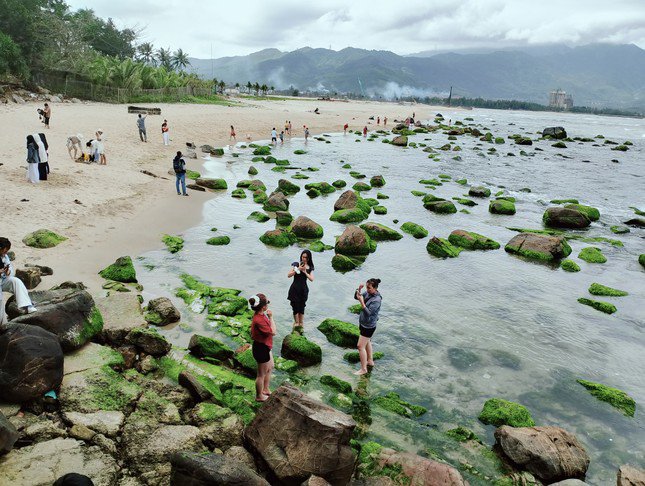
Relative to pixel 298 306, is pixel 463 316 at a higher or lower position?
lower

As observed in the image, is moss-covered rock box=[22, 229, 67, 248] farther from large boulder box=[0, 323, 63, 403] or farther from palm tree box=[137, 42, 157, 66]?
palm tree box=[137, 42, 157, 66]

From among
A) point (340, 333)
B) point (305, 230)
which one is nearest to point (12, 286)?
point (340, 333)

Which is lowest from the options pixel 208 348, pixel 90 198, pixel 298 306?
pixel 208 348

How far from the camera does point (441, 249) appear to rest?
19078mm

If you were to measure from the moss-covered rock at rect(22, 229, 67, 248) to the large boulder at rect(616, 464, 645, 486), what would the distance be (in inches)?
609

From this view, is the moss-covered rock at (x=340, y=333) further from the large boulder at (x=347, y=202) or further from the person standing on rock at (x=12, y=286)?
the large boulder at (x=347, y=202)

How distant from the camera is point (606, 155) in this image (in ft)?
192

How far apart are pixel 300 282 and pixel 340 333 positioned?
1.70 m

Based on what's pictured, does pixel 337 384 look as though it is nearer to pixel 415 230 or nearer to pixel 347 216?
pixel 415 230

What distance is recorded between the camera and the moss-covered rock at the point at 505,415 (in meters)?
9.23

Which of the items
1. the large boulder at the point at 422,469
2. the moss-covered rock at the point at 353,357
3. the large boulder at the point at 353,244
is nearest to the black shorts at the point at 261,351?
the large boulder at the point at 422,469

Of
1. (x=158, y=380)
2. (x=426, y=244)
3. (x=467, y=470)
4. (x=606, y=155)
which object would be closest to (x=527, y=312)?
(x=426, y=244)

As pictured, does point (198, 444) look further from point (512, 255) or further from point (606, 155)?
point (606, 155)

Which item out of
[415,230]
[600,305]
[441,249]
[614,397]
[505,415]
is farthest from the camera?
[415,230]
